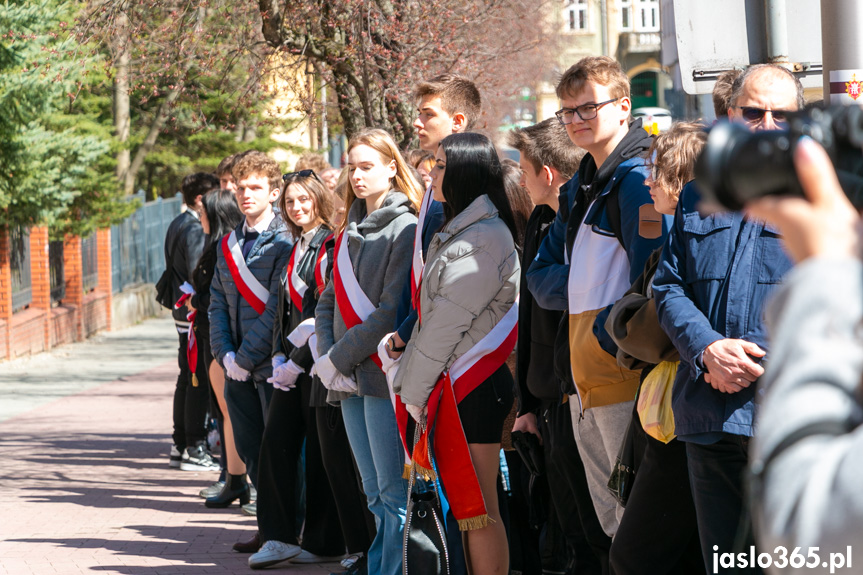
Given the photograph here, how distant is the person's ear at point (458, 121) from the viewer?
5.56 m

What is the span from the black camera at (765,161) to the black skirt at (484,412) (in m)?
3.18

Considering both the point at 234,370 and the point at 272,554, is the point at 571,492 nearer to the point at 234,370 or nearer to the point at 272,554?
the point at 272,554

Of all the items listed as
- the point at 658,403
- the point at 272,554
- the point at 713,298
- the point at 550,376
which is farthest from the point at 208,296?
the point at 713,298

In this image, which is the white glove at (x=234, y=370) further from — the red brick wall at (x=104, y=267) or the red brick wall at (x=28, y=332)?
the red brick wall at (x=104, y=267)

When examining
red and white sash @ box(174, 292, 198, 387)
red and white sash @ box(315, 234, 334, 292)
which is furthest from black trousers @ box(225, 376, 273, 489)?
red and white sash @ box(174, 292, 198, 387)

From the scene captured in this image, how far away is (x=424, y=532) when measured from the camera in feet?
15.0

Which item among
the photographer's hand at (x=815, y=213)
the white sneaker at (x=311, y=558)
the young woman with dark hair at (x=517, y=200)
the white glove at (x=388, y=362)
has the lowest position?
the white sneaker at (x=311, y=558)

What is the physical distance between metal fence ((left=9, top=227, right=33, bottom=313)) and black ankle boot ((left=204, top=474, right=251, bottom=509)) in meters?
9.70

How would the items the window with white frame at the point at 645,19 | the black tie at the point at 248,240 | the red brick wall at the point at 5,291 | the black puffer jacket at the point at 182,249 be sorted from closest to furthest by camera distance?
1. the black tie at the point at 248,240
2. the black puffer jacket at the point at 182,249
3. the red brick wall at the point at 5,291
4. the window with white frame at the point at 645,19

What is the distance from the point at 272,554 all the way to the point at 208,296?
94.4 inches

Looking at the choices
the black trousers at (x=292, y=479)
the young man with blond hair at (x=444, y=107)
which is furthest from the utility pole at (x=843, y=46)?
the black trousers at (x=292, y=479)

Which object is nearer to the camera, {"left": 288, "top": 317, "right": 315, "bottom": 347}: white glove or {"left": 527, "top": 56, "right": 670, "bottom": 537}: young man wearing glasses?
{"left": 527, "top": 56, "right": 670, "bottom": 537}: young man wearing glasses

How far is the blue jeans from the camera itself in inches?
202

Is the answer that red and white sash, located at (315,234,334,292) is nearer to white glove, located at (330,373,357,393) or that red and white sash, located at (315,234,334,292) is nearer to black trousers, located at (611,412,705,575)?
white glove, located at (330,373,357,393)
